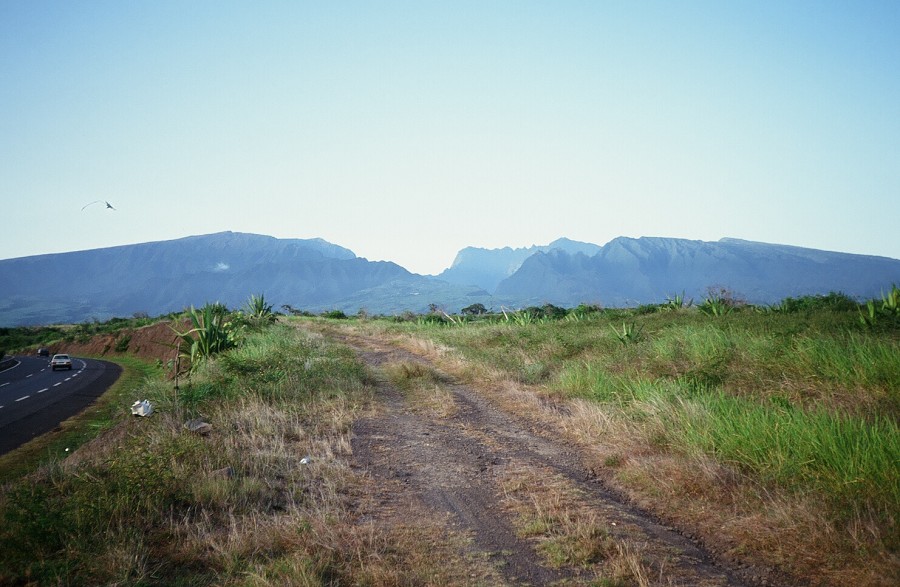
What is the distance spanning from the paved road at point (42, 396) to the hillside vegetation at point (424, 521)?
20.6 ft

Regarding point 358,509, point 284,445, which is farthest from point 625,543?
point 284,445

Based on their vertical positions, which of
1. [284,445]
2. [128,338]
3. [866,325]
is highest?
[866,325]

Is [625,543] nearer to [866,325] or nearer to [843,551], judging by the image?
[843,551]

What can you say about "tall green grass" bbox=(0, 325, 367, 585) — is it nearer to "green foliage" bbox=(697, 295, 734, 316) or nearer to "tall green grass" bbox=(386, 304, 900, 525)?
"tall green grass" bbox=(386, 304, 900, 525)

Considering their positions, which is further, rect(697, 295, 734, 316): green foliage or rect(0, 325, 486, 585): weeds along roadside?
rect(697, 295, 734, 316): green foliage

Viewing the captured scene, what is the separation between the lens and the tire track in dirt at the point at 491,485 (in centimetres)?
372

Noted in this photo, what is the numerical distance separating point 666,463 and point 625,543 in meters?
1.78

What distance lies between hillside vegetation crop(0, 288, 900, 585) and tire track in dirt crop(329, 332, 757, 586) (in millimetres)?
247

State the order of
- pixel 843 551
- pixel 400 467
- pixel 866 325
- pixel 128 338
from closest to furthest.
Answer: pixel 843 551, pixel 400 467, pixel 866 325, pixel 128 338

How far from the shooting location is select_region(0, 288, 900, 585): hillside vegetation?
3.65 meters

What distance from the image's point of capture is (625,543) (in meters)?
4.00

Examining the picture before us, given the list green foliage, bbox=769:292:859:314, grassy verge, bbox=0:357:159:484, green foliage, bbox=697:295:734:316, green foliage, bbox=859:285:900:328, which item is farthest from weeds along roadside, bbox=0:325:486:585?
green foliage, bbox=697:295:734:316

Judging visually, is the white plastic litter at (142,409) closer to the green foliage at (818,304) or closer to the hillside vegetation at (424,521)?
the hillside vegetation at (424,521)

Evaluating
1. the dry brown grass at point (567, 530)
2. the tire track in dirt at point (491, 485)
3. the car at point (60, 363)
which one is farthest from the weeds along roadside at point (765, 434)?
the car at point (60, 363)
